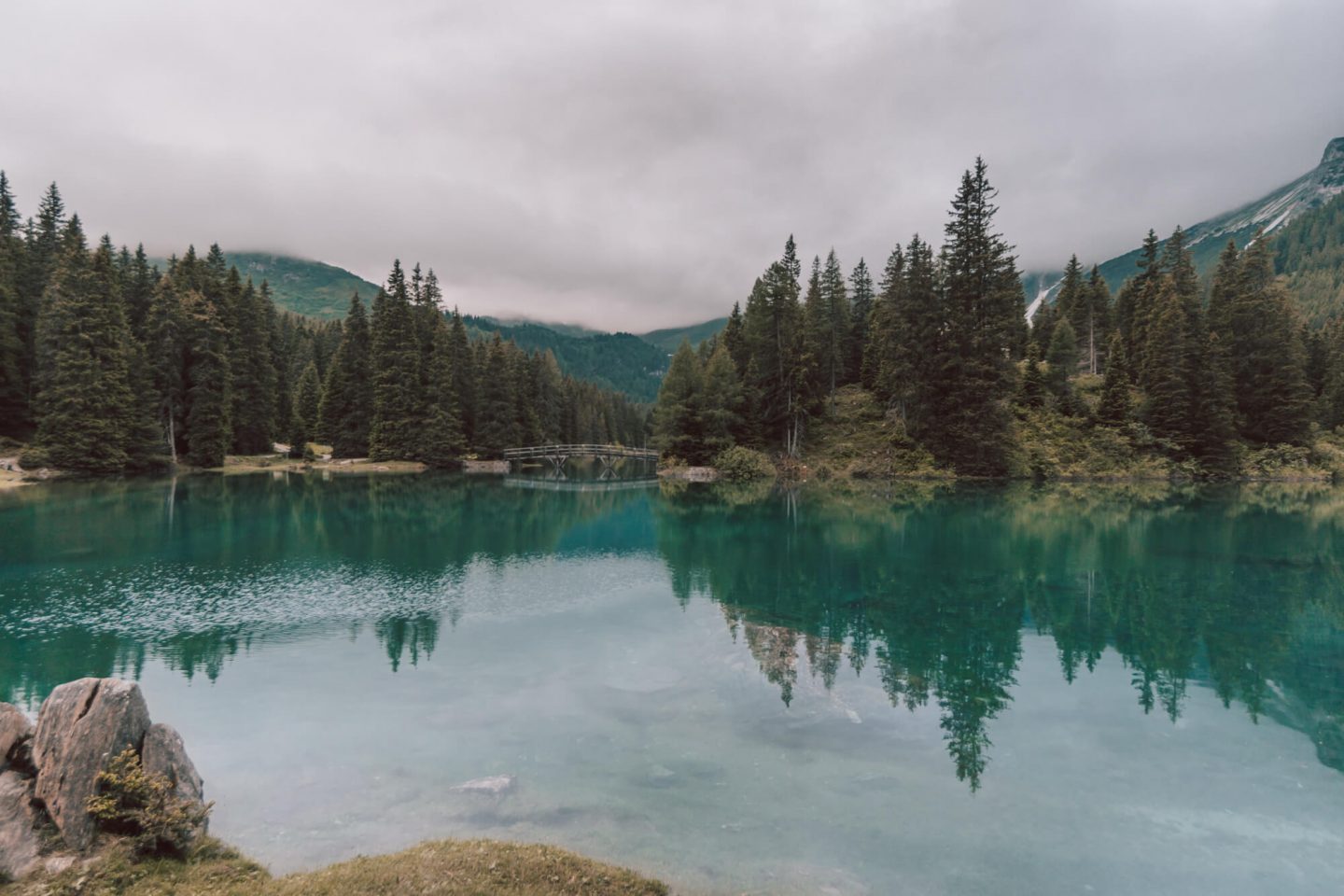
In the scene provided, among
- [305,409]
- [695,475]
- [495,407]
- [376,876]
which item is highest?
[495,407]

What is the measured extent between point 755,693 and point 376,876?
10.0 metres

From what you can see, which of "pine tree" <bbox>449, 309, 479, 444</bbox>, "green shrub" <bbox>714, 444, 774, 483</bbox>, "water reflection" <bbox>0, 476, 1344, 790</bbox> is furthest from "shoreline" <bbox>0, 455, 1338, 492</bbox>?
"water reflection" <bbox>0, 476, 1344, 790</bbox>

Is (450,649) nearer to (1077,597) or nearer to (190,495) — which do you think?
(1077,597)

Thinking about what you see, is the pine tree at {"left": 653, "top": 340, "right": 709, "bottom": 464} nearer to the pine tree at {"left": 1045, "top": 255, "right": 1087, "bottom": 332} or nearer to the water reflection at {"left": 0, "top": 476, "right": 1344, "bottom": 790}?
the water reflection at {"left": 0, "top": 476, "right": 1344, "bottom": 790}

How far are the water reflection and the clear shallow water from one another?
0.55 ft

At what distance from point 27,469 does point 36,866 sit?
69598 millimetres

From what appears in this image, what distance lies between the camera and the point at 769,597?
25984 mm

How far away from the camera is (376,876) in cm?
809

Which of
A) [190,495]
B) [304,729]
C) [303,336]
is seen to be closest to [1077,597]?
[304,729]

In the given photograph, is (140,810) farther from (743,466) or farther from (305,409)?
(305,409)

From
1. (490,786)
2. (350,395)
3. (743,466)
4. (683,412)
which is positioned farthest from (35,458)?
(490,786)

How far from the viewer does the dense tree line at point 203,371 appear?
61812mm

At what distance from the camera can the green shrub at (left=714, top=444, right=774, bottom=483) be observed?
75.4 metres

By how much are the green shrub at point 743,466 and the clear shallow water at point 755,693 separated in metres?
38.5
